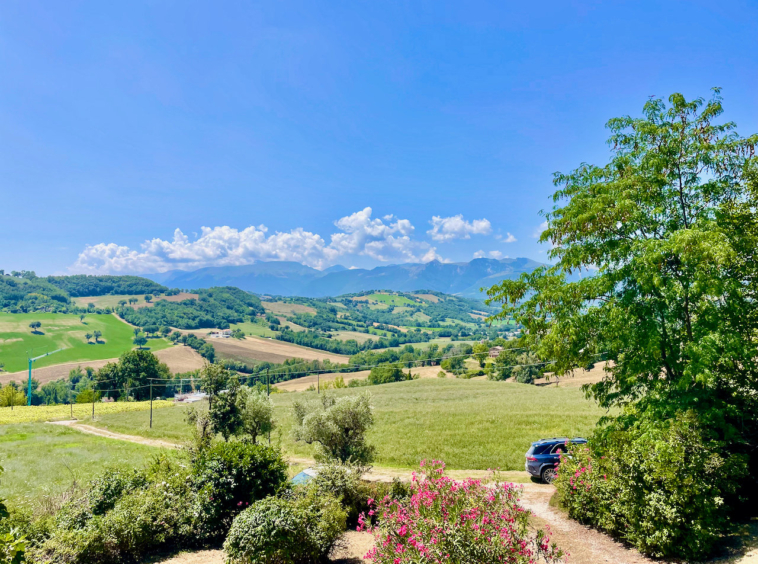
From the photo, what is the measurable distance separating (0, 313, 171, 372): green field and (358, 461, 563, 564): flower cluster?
178009mm

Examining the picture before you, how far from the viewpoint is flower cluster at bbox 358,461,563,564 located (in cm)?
665

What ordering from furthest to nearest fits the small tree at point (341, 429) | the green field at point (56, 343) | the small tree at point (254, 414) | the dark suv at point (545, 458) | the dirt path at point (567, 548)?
the green field at point (56, 343) → the small tree at point (254, 414) → the small tree at point (341, 429) → the dark suv at point (545, 458) → the dirt path at point (567, 548)

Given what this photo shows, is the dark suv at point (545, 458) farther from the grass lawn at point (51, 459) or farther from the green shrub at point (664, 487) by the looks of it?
the grass lawn at point (51, 459)

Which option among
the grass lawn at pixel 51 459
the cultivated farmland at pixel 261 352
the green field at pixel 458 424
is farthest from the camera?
the cultivated farmland at pixel 261 352

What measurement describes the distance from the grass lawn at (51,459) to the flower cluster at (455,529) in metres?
11.6

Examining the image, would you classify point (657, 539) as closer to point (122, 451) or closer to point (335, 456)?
point (335, 456)

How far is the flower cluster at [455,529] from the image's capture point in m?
6.65

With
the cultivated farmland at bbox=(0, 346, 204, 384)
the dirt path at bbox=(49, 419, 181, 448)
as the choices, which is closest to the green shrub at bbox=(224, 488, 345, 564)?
the dirt path at bbox=(49, 419, 181, 448)

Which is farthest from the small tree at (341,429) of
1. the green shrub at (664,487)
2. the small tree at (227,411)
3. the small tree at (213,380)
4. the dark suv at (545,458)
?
the green shrub at (664,487)

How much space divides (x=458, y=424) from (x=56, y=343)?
184890mm

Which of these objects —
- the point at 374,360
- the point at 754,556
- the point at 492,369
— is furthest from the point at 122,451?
the point at 374,360

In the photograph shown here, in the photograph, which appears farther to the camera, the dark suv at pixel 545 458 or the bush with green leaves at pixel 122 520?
the dark suv at pixel 545 458

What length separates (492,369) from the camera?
10138 centimetres

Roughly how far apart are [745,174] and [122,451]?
37069 mm
